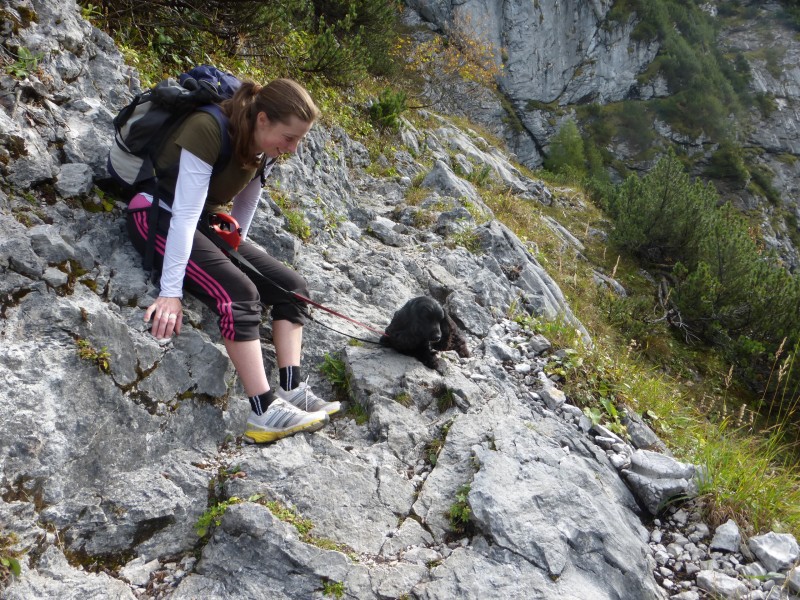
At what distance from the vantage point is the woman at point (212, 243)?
2.67m

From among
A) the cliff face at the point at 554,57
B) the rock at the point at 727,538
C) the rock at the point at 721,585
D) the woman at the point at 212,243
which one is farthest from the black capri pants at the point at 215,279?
the cliff face at the point at 554,57

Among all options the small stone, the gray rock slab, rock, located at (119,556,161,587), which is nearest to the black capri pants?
the gray rock slab

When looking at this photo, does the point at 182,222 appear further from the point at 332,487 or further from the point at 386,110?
the point at 386,110

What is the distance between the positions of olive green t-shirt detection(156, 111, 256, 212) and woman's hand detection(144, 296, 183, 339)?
2.18ft

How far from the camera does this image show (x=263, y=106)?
272 centimetres

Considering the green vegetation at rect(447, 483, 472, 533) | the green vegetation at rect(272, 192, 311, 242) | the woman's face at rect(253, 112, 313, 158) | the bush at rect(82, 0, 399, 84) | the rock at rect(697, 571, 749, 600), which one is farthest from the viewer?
the green vegetation at rect(272, 192, 311, 242)

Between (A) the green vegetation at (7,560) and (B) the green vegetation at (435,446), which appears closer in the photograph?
(A) the green vegetation at (7,560)

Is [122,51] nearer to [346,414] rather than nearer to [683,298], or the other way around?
[346,414]

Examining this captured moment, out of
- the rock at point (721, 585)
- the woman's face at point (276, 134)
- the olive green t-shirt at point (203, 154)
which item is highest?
the woman's face at point (276, 134)

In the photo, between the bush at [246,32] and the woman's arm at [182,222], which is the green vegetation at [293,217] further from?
the woman's arm at [182,222]

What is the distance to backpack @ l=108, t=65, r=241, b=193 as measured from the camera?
9.11 ft

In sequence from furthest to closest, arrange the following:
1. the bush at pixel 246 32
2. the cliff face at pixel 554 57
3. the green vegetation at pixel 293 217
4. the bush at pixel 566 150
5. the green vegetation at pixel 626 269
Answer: the cliff face at pixel 554 57
the bush at pixel 566 150
the green vegetation at pixel 293 217
the bush at pixel 246 32
the green vegetation at pixel 626 269

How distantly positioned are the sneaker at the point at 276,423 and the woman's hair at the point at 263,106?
5.04 ft

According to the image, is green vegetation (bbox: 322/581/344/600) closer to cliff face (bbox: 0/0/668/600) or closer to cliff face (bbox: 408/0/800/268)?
cliff face (bbox: 0/0/668/600)
